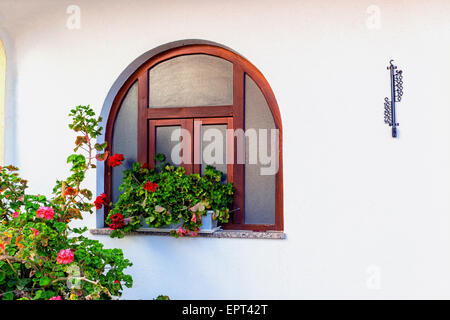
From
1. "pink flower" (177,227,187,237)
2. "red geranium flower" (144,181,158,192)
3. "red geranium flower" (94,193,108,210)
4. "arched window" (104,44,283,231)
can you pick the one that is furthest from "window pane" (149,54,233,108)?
"pink flower" (177,227,187,237)

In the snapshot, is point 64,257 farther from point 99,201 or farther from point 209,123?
point 209,123

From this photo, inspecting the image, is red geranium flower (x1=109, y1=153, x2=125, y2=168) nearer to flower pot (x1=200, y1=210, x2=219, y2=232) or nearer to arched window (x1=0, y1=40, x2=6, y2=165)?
flower pot (x1=200, y1=210, x2=219, y2=232)

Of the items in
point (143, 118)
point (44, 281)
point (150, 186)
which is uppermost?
point (143, 118)

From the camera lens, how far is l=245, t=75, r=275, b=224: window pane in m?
2.83

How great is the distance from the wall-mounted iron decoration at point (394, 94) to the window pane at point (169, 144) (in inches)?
58.2

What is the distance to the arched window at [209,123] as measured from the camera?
9.31 feet

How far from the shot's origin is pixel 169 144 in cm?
301

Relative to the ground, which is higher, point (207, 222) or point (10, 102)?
point (10, 102)

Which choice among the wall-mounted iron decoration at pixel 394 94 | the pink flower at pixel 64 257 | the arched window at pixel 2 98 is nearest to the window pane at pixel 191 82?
the wall-mounted iron decoration at pixel 394 94

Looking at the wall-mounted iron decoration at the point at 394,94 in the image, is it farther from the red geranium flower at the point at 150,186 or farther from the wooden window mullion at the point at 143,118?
the wooden window mullion at the point at 143,118

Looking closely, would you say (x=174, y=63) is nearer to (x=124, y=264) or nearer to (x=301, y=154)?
(x=301, y=154)

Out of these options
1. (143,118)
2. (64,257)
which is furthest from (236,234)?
(64,257)

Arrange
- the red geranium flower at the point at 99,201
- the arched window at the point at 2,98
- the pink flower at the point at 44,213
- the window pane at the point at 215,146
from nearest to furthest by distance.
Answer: the pink flower at the point at 44,213 < the red geranium flower at the point at 99,201 < the window pane at the point at 215,146 < the arched window at the point at 2,98

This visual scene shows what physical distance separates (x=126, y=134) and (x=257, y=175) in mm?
1091
